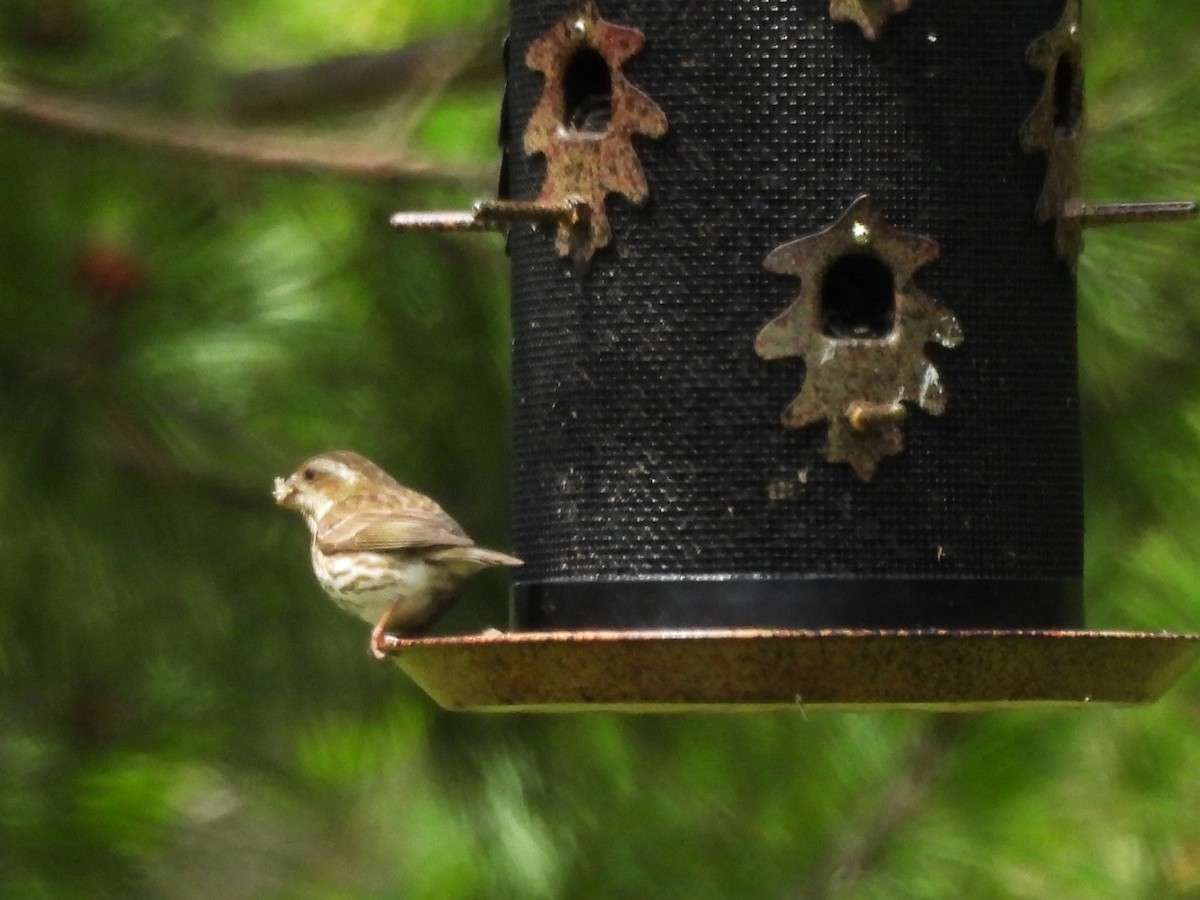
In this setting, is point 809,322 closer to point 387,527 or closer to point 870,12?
point 870,12

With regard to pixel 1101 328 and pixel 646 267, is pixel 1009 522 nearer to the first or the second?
pixel 646 267

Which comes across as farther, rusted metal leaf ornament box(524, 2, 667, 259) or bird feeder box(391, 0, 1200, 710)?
rusted metal leaf ornament box(524, 2, 667, 259)

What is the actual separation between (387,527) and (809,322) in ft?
3.78

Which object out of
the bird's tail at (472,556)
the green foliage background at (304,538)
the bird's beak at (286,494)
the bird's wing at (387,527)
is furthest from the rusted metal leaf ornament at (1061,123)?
the bird's beak at (286,494)

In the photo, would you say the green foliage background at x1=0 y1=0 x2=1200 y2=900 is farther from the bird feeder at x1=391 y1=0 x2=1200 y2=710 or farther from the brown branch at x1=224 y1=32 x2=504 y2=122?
the bird feeder at x1=391 y1=0 x2=1200 y2=710

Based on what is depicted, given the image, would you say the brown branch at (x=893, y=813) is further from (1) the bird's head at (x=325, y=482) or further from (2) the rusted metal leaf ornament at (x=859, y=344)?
(2) the rusted metal leaf ornament at (x=859, y=344)

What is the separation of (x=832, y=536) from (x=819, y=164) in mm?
663

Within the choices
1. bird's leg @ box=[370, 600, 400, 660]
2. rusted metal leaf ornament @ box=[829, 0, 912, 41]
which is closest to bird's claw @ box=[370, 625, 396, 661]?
bird's leg @ box=[370, 600, 400, 660]

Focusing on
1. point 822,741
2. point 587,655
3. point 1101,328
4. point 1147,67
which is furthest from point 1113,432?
point 587,655

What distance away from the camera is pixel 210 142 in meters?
6.06

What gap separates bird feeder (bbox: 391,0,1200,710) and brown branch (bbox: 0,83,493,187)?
1194mm

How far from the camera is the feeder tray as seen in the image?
4258mm

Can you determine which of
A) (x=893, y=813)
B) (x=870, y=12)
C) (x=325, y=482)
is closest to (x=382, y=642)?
(x=325, y=482)

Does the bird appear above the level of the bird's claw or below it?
above
